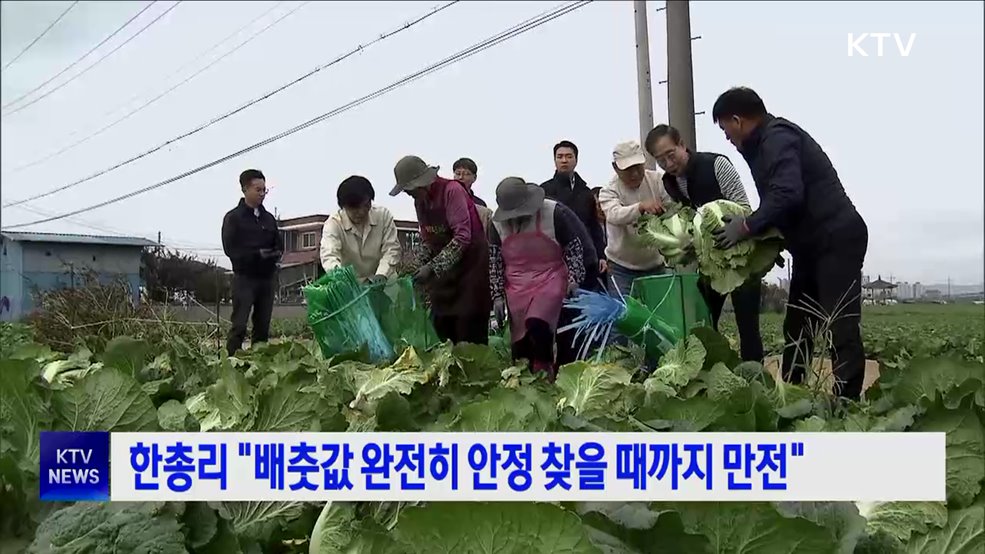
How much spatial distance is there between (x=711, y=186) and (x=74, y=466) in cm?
238

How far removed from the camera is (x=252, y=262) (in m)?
3.81

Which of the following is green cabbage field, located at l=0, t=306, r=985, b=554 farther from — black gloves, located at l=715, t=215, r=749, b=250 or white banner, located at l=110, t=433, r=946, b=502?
black gloves, located at l=715, t=215, r=749, b=250

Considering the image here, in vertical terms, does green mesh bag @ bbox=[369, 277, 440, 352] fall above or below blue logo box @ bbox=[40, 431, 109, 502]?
above

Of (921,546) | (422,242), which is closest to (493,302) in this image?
(422,242)

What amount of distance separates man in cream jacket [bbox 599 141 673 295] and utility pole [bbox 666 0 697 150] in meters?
0.22

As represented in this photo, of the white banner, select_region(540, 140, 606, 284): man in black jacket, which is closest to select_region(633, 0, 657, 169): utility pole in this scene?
select_region(540, 140, 606, 284): man in black jacket

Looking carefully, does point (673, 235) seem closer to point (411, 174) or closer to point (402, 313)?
point (411, 174)

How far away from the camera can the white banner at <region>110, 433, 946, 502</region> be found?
4.10ft

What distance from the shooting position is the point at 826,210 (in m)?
2.59

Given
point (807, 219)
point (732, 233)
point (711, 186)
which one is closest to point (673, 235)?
point (711, 186)

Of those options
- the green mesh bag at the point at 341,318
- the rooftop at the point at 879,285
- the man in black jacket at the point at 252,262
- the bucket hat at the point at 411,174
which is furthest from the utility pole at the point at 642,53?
the man in black jacket at the point at 252,262

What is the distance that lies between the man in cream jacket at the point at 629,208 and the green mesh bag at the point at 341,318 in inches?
43.1

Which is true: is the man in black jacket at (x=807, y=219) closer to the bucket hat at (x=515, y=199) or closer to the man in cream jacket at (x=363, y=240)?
the bucket hat at (x=515, y=199)

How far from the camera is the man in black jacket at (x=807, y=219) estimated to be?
250 centimetres
